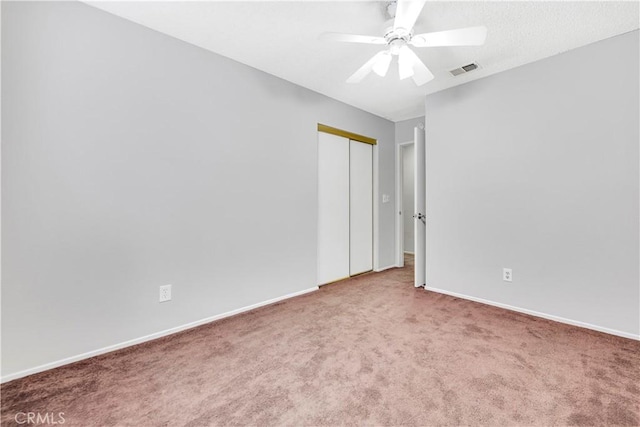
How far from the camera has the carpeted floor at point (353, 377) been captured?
4.59ft

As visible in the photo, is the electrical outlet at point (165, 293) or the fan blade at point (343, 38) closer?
the fan blade at point (343, 38)

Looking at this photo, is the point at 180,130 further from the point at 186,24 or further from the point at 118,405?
the point at 118,405

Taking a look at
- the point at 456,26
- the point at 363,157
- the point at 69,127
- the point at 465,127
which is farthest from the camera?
the point at 363,157

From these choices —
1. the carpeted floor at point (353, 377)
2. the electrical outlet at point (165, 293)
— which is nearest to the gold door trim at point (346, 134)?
the carpeted floor at point (353, 377)

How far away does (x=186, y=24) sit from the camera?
2131mm

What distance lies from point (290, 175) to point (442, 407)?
2.48 meters

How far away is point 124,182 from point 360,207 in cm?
298

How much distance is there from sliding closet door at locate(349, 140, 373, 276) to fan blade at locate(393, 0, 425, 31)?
232 centimetres

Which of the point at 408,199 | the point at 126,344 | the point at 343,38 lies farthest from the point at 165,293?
the point at 408,199

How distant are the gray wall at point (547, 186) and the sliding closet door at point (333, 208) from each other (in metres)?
1.20

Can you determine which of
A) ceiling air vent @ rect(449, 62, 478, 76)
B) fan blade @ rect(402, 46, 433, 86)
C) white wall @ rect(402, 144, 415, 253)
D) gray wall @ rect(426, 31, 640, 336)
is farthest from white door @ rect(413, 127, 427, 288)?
white wall @ rect(402, 144, 415, 253)

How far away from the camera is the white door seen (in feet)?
11.7

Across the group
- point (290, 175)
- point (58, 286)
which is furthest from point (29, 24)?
point (290, 175)

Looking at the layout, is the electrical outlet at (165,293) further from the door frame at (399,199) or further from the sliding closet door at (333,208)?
the door frame at (399,199)
